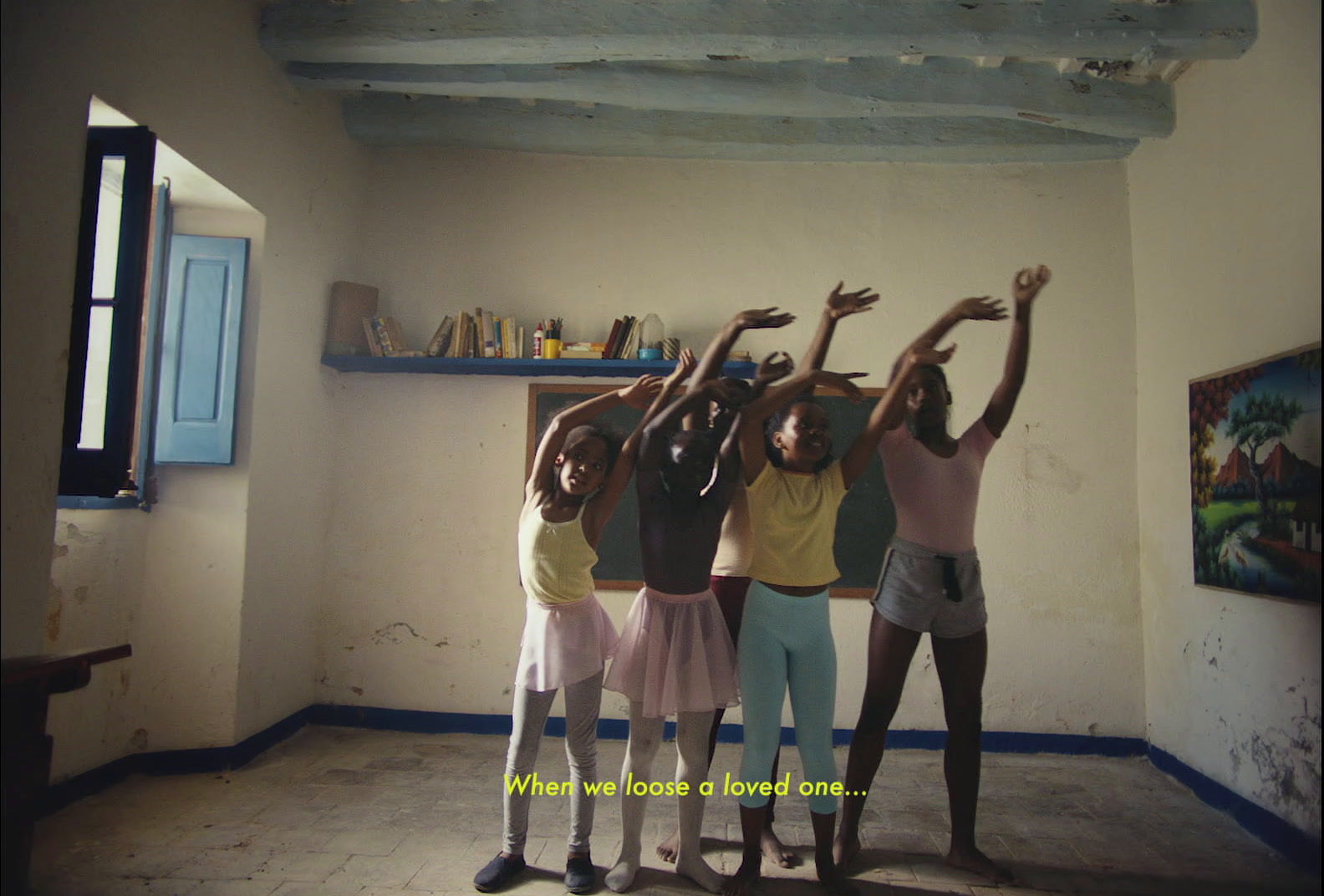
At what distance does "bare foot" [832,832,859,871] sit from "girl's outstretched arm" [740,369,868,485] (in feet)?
3.95

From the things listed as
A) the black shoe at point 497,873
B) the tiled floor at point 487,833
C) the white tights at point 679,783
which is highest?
the white tights at point 679,783

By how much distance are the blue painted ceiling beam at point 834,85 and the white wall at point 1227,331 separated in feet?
1.02

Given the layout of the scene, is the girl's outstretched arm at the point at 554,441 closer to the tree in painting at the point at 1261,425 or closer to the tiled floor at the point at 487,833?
the tiled floor at the point at 487,833

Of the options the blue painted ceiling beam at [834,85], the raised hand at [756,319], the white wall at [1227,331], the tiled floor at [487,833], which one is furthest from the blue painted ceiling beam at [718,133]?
the tiled floor at [487,833]

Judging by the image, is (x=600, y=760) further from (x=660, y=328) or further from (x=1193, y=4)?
(x=1193, y=4)

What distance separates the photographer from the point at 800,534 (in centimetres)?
241

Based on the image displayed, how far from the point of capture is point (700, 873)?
7.80ft

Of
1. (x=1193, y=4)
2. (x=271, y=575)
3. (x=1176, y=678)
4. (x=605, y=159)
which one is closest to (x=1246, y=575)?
(x=1176, y=678)

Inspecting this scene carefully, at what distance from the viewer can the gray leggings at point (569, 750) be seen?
7.88ft

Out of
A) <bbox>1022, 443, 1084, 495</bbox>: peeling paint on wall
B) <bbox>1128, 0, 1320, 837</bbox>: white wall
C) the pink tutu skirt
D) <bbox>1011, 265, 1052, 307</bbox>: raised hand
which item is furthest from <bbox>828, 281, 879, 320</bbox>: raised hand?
<bbox>1022, 443, 1084, 495</bbox>: peeling paint on wall

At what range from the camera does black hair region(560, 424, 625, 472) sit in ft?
7.96

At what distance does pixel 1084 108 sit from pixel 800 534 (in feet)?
8.83

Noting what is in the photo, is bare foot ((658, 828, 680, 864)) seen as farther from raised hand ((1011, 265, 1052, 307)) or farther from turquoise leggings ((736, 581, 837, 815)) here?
raised hand ((1011, 265, 1052, 307))

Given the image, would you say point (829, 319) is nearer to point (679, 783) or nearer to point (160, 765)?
point (679, 783)
